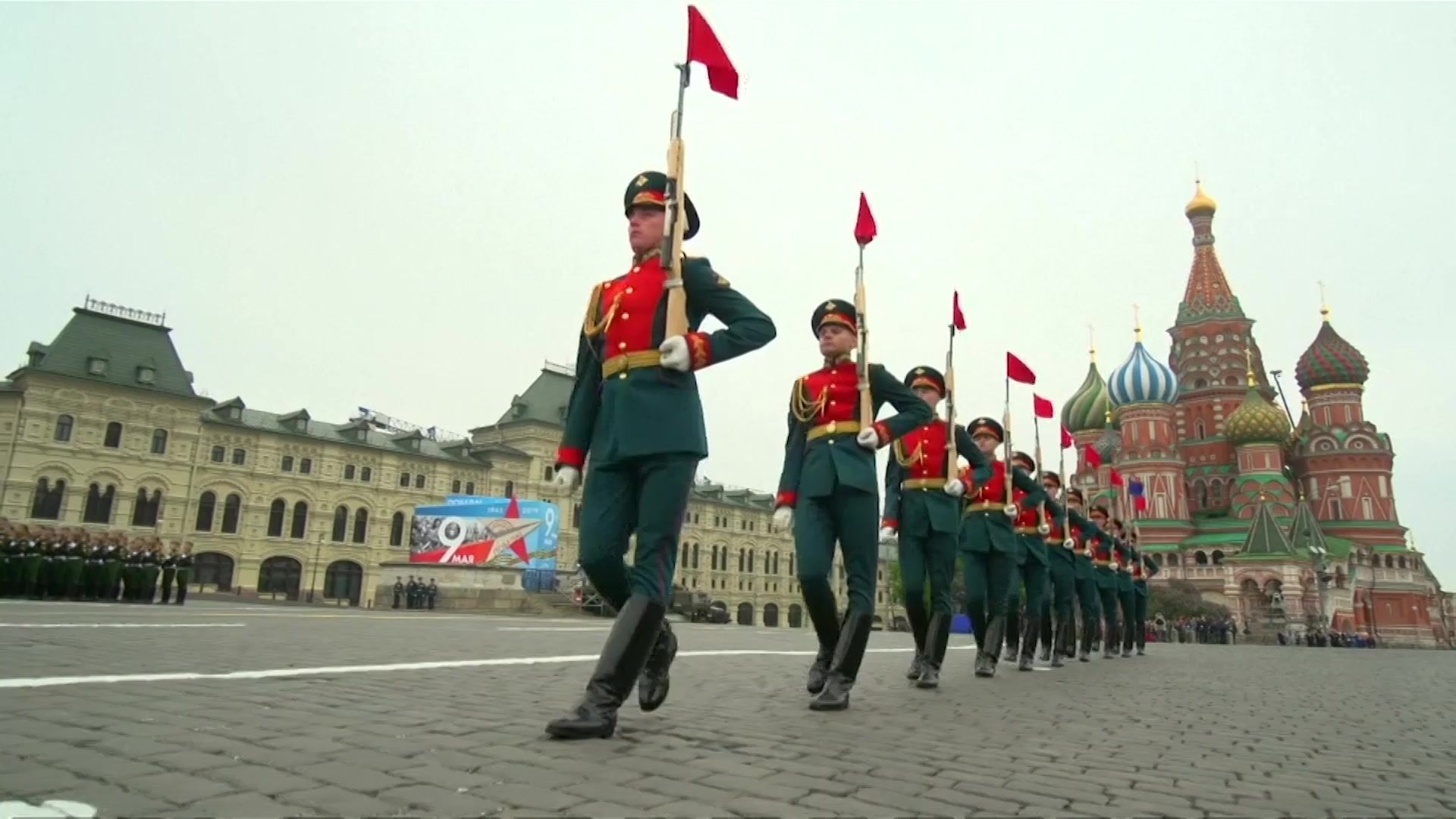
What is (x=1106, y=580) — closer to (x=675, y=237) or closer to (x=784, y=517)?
(x=784, y=517)

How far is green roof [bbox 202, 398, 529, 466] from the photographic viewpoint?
5697 centimetres

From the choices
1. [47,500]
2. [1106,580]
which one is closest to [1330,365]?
[1106,580]

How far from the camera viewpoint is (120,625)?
10000 mm

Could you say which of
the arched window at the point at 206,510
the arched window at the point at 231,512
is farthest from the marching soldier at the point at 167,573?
the arched window at the point at 231,512

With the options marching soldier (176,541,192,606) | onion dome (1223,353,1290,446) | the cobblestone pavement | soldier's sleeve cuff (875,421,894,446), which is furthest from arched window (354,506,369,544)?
onion dome (1223,353,1290,446)

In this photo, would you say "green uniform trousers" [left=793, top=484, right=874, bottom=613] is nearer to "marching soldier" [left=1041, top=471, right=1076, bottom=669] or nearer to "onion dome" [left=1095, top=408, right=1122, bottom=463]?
"marching soldier" [left=1041, top=471, right=1076, bottom=669]

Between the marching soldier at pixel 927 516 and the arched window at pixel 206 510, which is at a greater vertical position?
the arched window at pixel 206 510

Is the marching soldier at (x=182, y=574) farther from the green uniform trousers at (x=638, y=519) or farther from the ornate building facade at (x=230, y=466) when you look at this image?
the green uniform trousers at (x=638, y=519)

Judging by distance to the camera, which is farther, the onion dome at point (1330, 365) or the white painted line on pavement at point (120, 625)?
the onion dome at point (1330, 365)

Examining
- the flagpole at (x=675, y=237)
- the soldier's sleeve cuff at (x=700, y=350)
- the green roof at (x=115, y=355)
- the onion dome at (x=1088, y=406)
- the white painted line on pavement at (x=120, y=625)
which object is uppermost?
the onion dome at (x=1088, y=406)

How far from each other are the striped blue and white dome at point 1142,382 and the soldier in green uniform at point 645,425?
243 ft

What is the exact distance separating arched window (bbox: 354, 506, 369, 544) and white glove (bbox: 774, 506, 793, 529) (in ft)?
195

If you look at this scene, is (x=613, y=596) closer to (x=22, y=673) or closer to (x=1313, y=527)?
(x=22, y=673)

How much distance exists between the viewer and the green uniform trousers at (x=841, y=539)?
5.97 m
